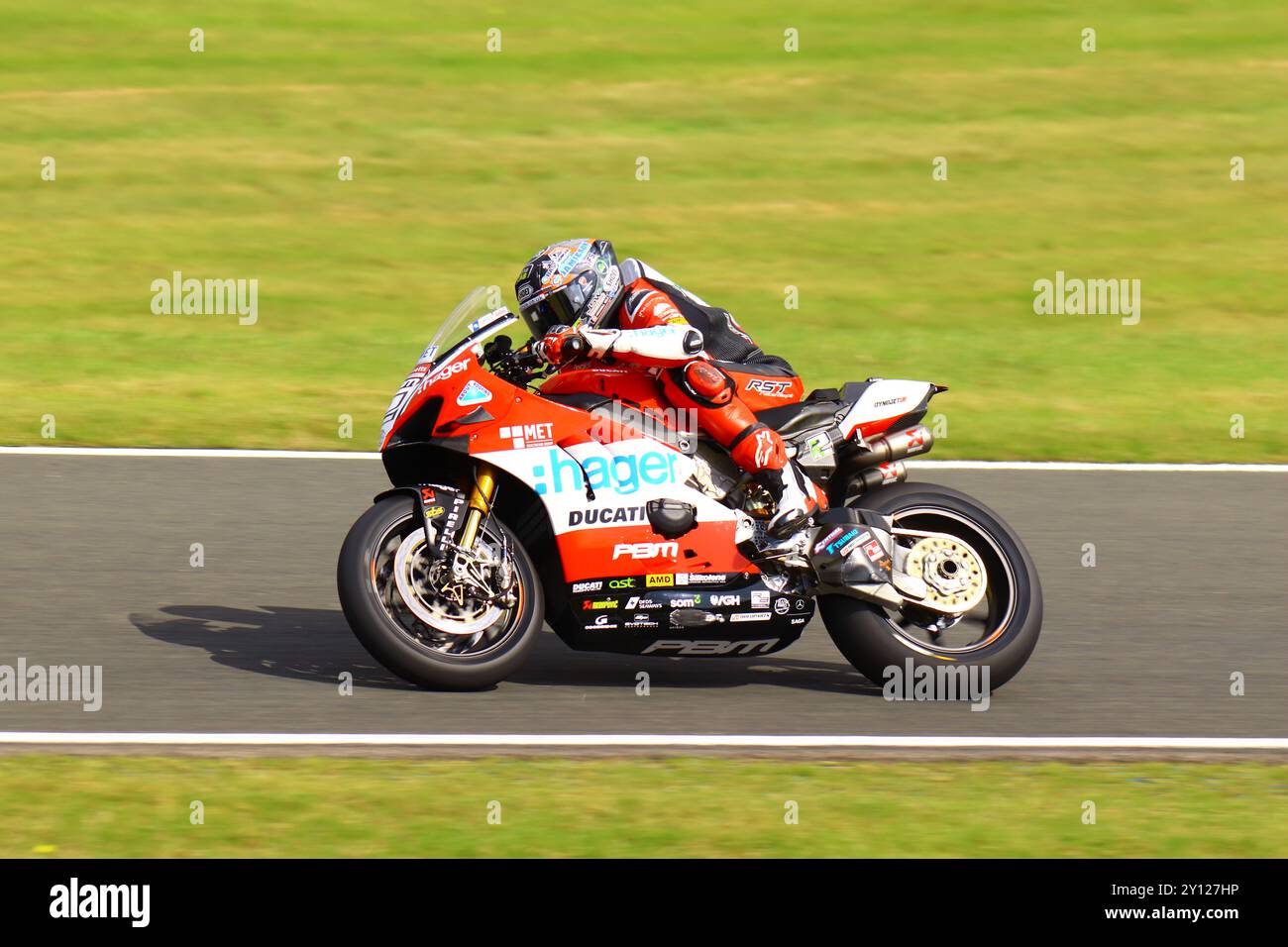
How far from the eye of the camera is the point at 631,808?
598 cm

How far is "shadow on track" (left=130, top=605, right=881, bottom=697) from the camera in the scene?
A: 7.42m

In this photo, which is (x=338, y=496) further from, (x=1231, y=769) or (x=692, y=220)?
(x=692, y=220)

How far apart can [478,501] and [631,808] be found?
4.93 feet

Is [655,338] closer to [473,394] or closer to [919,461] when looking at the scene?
[473,394]

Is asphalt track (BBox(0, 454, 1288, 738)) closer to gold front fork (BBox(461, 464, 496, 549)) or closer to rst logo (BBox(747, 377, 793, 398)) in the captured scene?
gold front fork (BBox(461, 464, 496, 549))

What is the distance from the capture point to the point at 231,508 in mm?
9984

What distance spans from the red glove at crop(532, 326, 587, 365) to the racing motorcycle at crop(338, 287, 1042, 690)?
196mm

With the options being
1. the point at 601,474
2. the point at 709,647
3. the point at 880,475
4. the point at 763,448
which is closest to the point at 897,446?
the point at 880,475

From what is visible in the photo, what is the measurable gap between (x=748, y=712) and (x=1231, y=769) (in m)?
1.69

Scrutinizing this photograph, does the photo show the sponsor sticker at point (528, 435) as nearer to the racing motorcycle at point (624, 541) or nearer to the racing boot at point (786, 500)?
the racing motorcycle at point (624, 541)

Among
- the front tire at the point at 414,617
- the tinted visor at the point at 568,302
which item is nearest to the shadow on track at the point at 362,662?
the front tire at the point at 414,617
